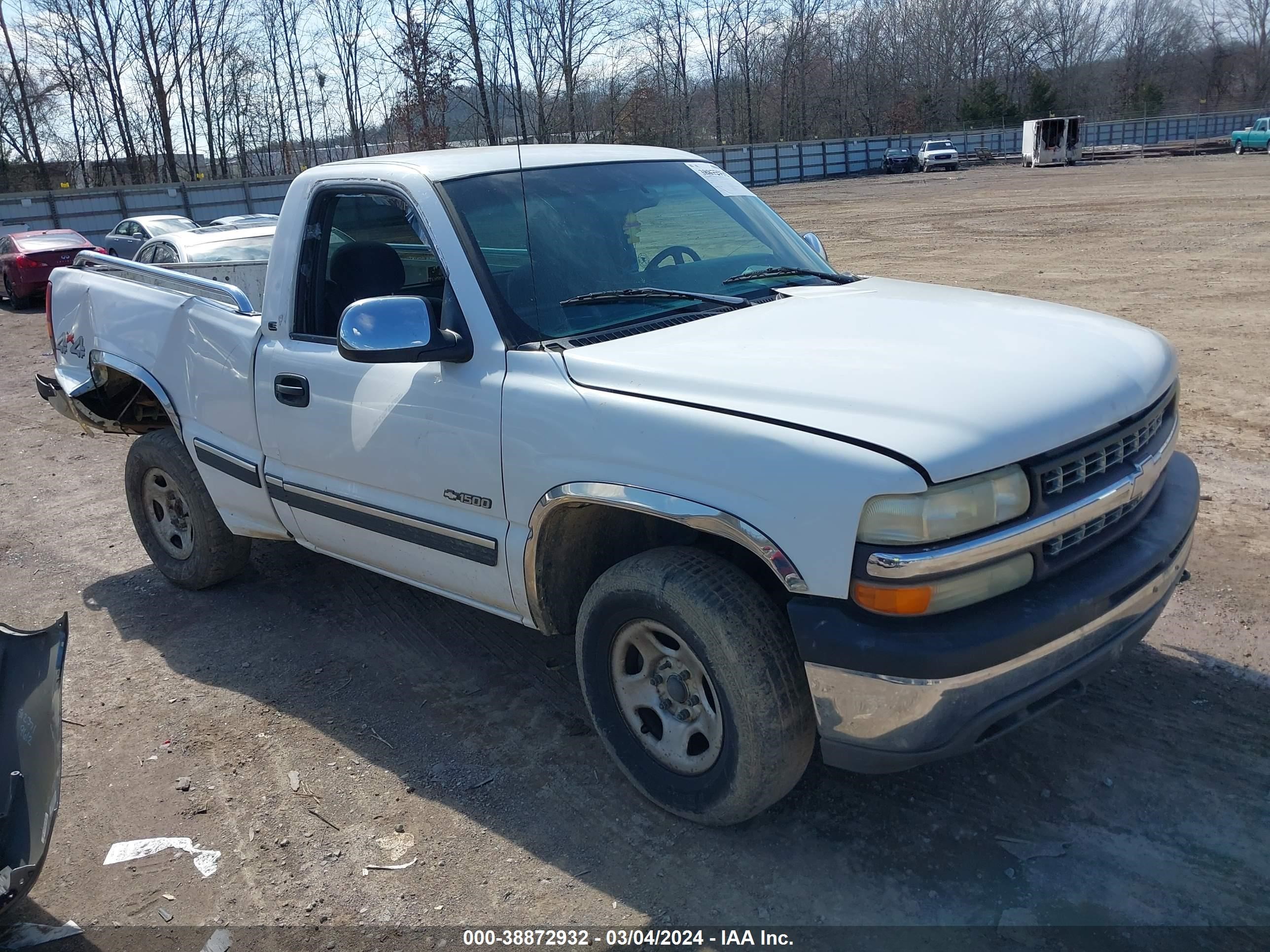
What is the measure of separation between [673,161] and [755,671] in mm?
2418

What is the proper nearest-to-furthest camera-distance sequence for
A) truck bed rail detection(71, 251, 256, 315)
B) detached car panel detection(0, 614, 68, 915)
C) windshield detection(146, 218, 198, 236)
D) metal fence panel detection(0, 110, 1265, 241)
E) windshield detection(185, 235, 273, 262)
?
detached car panel detection(0, 614, 68, 915)
truck bed rail detection(71, 251, 256, 315)
windshield detection(185, 235, 273, 262)
windshield detection(146, 218, 198, 236)
metal fence panel detection(0, 110, 1265, 241)

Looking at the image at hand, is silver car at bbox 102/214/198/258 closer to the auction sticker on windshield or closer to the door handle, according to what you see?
the door handle

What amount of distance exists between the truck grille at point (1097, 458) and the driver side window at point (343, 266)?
2.37 metres

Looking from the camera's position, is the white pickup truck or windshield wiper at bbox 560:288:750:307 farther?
windshield wiper at bbox 560:288:750:307

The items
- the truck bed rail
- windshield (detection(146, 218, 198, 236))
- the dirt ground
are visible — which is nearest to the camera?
the dirt ground

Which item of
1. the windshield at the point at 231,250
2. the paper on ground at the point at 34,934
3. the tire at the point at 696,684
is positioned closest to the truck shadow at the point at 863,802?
the tire at the point at 696,684

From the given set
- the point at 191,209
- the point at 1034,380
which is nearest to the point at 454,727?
the point at 1034,380

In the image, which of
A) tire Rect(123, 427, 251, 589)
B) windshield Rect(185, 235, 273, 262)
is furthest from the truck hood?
windshield Rect(185, 235, 273, 262)

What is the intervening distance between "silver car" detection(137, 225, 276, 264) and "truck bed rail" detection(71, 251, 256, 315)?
11.4 feet

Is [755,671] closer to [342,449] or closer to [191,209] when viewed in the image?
[342,449]

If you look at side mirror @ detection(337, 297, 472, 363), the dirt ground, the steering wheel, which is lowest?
the dirt ground

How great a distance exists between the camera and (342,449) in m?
3.83

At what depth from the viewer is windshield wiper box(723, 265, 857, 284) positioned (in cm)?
382

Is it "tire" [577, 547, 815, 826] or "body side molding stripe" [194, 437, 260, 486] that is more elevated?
"body side molding stripe" [194, 437, 260, 486]
